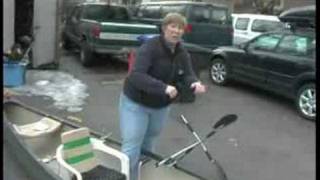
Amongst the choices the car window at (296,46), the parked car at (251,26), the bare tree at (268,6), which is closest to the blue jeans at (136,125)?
the car window at (296,46)

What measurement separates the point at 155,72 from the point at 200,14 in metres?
10.8

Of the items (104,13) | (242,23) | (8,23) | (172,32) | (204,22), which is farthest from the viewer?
(242,23)

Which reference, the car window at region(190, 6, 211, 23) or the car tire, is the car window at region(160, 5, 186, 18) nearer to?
the car window at region(190, 6, 211, 23)

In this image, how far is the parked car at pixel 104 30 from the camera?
1462cm

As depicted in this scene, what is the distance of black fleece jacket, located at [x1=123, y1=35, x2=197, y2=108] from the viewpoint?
4.89 metres

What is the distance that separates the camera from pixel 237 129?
8.84 meters

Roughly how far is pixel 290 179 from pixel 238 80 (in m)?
5.62

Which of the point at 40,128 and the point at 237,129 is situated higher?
the point at 40,128

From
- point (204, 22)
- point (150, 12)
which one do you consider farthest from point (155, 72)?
point (150, 12)

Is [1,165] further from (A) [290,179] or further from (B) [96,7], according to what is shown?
(B) [96,7]

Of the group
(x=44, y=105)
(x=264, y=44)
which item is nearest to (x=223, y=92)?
(x=264, y=44)

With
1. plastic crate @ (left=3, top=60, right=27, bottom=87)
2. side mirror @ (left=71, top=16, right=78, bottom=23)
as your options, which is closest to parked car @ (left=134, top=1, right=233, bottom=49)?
side mirror @ (left=71, top=16, right=78, bottom=23)

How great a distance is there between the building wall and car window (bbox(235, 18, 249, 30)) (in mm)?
8802

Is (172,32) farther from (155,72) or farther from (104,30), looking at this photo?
(104,30)
